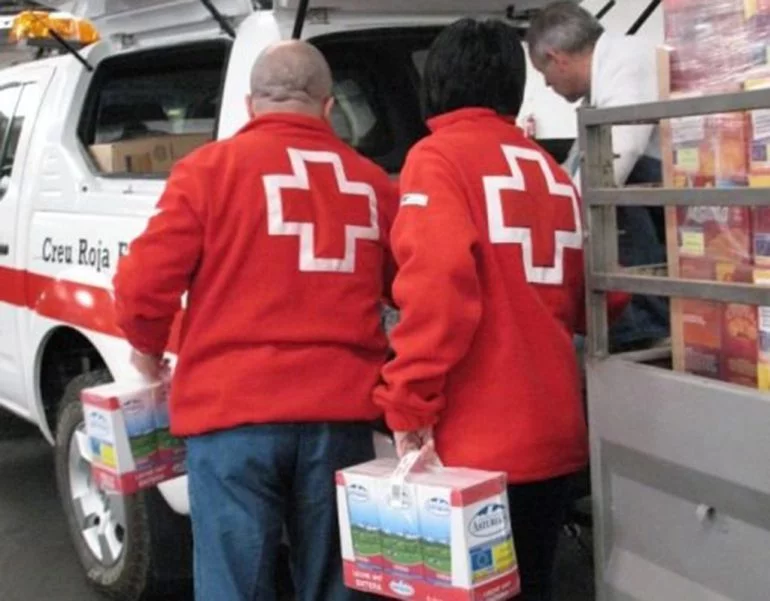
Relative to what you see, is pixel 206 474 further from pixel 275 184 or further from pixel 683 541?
pixel 683 541

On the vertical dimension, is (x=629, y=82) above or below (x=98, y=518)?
above

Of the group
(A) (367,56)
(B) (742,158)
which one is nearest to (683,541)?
(B) (742,158)

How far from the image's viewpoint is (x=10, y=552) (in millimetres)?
5184

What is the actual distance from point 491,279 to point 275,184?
61cm

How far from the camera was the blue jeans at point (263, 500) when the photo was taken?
9.95ft

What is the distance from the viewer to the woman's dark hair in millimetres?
2816

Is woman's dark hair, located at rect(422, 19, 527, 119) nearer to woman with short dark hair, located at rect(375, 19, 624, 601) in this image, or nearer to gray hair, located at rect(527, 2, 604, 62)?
woman with short dark hair, located at rect(375, 19, 624, 601)

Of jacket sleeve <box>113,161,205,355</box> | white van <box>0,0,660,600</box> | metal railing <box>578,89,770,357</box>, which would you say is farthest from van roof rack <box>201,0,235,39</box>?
metal railing <box>578,89,770,357</box>

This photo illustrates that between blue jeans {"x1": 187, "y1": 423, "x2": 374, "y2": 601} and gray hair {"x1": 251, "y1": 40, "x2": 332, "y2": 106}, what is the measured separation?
0.82 m

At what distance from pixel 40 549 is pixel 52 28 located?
2.21 meters

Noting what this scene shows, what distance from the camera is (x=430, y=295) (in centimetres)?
260

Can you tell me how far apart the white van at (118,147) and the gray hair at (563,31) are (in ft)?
1.97

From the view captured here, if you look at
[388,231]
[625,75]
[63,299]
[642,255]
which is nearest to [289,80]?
[388,231]

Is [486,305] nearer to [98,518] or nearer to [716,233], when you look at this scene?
[716,233]
